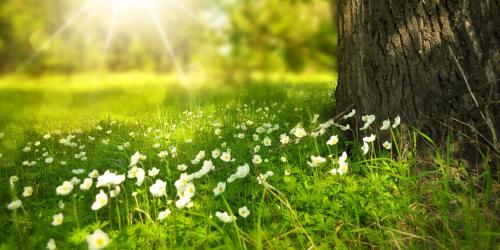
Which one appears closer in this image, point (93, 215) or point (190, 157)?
point (93, 215)

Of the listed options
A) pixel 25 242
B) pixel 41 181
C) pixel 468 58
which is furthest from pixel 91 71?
pixel 468 58

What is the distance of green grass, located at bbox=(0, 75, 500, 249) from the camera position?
5.49 feet

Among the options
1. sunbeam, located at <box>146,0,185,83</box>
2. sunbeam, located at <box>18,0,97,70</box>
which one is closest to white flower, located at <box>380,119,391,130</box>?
sunbeam, located at <box>146,0,185,83</box>

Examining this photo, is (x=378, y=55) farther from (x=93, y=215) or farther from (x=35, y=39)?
(x=35, y=39)

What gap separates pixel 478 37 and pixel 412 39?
12.1 inches

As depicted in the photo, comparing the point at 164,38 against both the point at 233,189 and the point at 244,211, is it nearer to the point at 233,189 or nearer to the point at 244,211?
the point at 233,189

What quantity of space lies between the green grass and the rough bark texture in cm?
17

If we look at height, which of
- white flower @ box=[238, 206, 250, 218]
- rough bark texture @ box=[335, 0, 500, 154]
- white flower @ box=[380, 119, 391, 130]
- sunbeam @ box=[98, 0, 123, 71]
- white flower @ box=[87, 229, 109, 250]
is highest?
sunbeam @ box=[98, 0, 123, 71]

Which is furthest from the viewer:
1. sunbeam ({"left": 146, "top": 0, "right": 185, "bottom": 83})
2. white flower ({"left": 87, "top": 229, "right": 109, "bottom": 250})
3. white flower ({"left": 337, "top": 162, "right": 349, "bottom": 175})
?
sunbeam ({"left": 146, "top": 0, "right": 185, "bottom": 83})

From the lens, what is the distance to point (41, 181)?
2656 mm

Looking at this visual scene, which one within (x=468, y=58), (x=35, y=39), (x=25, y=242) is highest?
(x=35, y=39)

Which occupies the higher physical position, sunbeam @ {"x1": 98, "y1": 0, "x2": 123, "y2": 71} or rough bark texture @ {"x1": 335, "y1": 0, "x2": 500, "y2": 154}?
sunbeam @ {"x1": 98, "y1": 0, "x2": 123, "y2": 71}

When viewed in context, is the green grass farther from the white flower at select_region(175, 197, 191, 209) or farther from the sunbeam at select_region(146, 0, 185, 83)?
the sunbeam at select_region(146, 0, 185, 83)

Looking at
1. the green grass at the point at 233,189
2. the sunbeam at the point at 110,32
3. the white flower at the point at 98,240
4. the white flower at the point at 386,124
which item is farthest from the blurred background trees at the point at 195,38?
the white flower at the point at 98,240
